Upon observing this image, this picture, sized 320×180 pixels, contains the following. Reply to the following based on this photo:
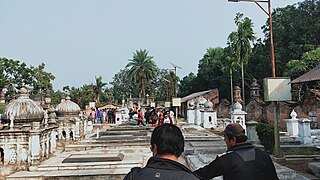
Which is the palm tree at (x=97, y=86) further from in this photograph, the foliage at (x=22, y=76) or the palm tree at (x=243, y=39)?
the palm tree at (x=243, y=39)

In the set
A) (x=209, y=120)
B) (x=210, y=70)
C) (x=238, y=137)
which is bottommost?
(x=209, y=120)

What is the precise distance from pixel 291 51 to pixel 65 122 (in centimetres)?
2878

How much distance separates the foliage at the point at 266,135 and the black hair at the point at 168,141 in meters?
9.38

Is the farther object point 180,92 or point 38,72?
point 180,92

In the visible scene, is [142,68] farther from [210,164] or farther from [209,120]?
[210,164]

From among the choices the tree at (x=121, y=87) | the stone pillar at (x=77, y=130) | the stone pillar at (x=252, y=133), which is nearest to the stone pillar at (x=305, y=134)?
the stone pillar at (x=252, y=133)

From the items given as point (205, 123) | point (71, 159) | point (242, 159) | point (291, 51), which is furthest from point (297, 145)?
point (291, 51)

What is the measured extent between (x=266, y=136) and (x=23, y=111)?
8.74 meters

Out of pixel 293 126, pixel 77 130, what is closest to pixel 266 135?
pixel 293 126

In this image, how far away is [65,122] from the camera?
16.4 metres

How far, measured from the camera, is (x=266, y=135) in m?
11.4

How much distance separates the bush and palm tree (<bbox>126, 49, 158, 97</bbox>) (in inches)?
1857

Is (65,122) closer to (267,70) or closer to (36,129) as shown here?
(36,129)

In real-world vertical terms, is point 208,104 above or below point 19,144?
above
